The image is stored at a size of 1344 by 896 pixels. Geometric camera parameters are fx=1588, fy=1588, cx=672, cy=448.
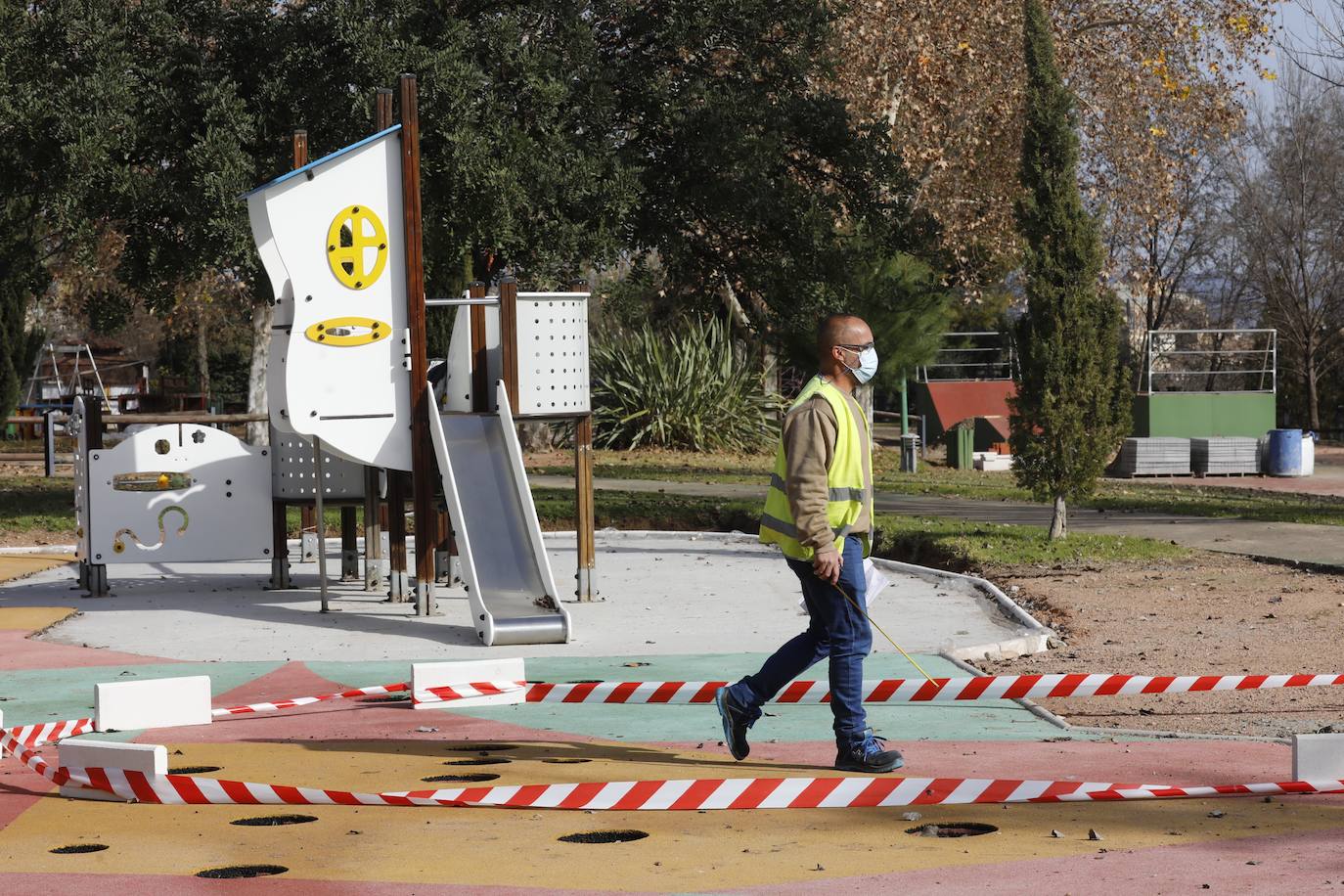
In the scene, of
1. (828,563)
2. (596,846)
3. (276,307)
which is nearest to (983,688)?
(828,563)

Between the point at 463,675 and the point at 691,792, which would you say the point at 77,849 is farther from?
the point at 463,675

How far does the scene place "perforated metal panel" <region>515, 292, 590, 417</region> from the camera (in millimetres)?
11578

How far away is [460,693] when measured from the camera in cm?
757

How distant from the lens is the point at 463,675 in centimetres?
758

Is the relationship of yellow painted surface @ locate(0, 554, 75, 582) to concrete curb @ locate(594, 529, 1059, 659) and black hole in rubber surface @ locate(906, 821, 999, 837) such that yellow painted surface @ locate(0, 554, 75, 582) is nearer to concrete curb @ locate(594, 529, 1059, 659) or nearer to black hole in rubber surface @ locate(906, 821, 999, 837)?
concrete curb @ locate(594, 529, 1059, 659)

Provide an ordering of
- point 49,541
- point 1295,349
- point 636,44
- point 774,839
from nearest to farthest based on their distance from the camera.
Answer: point 774,839
point 49,541
point 636,44
point 1295,349

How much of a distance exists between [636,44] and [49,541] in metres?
9.11

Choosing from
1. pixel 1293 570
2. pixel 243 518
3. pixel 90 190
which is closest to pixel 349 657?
pixel 243 518

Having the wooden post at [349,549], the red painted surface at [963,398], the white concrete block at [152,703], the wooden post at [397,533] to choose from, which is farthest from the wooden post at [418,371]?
the red painted surface at [963,398]

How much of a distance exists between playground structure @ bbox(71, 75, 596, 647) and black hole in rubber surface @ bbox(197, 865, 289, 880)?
491cm

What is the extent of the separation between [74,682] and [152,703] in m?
1.88

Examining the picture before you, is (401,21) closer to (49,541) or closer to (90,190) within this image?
(90,190)

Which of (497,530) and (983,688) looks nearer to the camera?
(983,688)

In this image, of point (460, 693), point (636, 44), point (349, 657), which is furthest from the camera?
point (636, 44)
